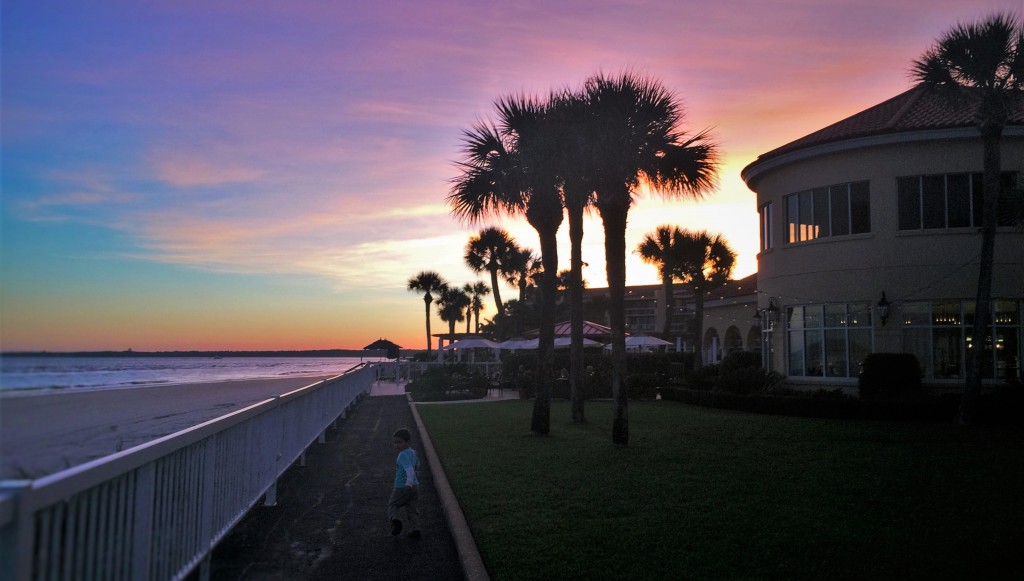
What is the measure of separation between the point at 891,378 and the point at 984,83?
7336 millimetres

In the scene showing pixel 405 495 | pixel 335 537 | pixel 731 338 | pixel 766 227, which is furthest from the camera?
pixel 731 338

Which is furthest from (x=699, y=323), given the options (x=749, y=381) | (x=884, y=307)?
(x=884, y=307)

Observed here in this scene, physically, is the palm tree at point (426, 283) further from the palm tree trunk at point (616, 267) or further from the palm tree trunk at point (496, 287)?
the palm tree trunk at point (616, 267)

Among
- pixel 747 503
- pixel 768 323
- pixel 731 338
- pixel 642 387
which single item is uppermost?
pixel 768 323

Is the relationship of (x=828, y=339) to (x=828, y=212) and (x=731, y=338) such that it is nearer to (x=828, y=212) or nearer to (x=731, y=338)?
(x=828, y=212)

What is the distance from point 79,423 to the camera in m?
4.73

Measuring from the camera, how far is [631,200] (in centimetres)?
1582

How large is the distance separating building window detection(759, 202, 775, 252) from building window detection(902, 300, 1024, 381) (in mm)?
5579

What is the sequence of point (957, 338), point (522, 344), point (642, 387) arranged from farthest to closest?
point (522, 344), point (642, 387), point (957, 338)

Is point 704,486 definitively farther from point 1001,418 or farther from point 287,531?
point 1001,418

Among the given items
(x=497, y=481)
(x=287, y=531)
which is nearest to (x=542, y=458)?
(x=497, y=481)

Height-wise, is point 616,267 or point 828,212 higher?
point 828,212

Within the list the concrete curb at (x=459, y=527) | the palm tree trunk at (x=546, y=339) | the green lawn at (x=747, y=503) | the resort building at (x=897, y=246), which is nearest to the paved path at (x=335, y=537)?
the concrete curb at (x=459, y=527)

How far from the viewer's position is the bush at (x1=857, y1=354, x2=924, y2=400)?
19.9 m
